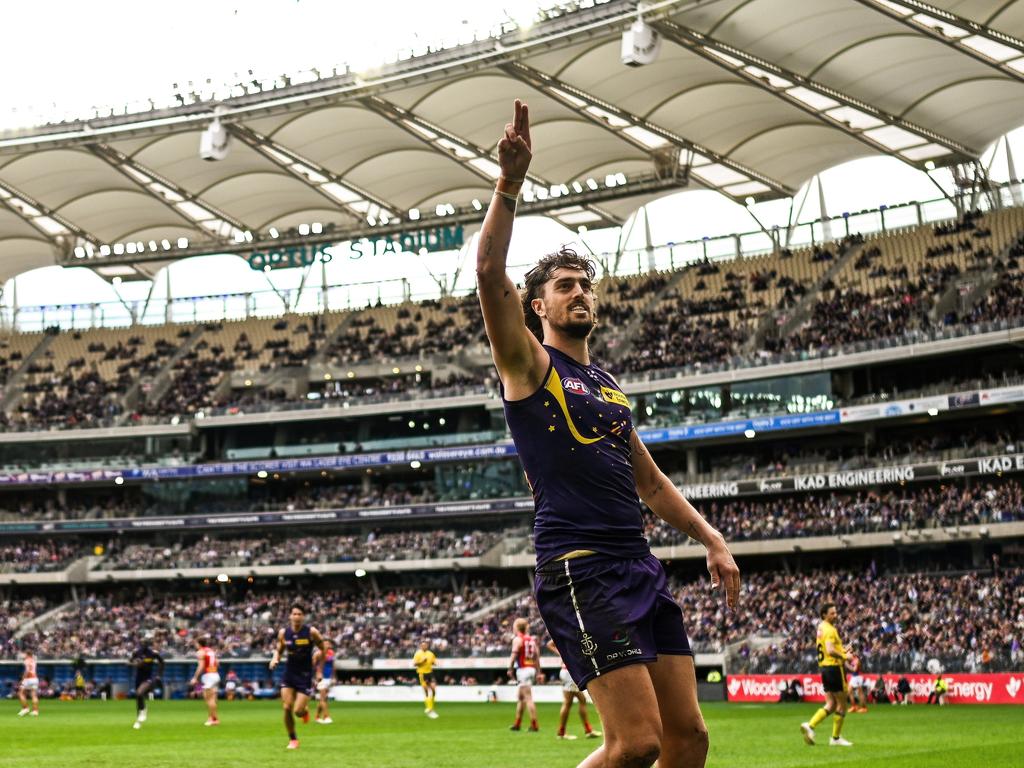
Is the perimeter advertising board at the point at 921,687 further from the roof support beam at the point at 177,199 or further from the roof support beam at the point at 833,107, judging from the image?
the roof support beam at the point at 177,199

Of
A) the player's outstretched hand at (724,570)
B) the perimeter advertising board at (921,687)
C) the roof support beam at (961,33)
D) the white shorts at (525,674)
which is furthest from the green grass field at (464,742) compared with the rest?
the roof support beam at (961,33)

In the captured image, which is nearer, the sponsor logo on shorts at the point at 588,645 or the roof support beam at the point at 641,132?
the sponsor logo on shorts at the point at 588,645

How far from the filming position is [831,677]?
20.9 metres

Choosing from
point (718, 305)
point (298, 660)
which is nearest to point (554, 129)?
point (718, 305)

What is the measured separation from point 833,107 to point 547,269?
5622 cm

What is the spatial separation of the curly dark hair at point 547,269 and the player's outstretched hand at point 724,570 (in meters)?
1.48

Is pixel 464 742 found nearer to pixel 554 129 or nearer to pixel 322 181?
pixel 554 129

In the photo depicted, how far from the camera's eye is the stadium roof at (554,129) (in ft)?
172

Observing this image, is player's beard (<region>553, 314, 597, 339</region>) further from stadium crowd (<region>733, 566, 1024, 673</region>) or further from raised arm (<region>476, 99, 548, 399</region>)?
stadium crowd (<region>733, 566, 1024, 673</region>)

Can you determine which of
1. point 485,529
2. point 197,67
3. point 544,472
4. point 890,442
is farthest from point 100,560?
point 544,472

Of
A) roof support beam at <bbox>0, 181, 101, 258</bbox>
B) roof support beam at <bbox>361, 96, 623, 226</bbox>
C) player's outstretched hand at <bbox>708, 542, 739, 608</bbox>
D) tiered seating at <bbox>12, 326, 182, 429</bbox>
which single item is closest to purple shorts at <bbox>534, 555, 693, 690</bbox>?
player's outstretched hand at <bbox>708, 542, 739, 608</bbox>

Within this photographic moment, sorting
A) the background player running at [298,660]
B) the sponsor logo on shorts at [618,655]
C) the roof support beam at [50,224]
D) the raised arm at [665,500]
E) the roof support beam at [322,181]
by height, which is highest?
the roof support beam at [50,224]

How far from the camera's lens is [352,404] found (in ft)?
233

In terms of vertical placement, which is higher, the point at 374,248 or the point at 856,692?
the point at 374,248
